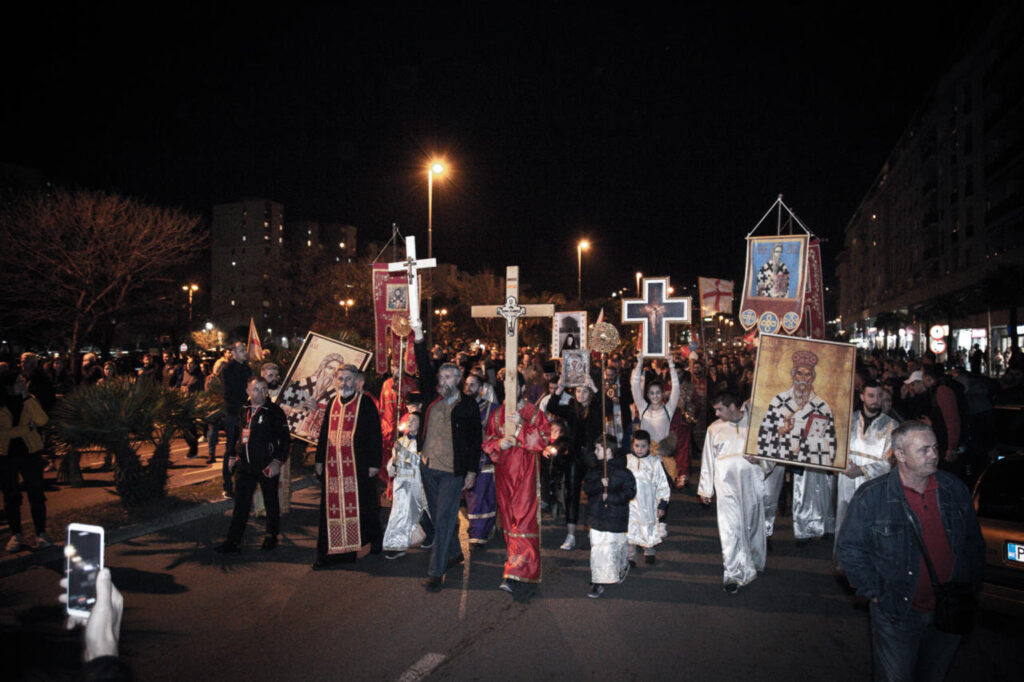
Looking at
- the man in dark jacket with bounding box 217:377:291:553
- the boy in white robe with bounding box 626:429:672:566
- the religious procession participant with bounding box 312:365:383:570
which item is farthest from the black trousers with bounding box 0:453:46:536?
the boy in white robe with bounding box 626:429:672:566

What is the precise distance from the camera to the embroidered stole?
21.9 ft

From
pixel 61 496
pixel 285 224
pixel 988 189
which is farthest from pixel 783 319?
pixel 285 224

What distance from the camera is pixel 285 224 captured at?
110 meters

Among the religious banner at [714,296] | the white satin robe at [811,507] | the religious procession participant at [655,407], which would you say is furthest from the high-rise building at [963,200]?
the religious procession participant at [655,407]

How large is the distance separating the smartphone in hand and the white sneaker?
5.74 meters

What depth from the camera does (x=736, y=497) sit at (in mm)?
6016

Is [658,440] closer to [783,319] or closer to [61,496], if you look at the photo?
[783,319]

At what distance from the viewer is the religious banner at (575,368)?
27.5 ft

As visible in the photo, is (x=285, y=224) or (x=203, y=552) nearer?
(x=203, y=552)

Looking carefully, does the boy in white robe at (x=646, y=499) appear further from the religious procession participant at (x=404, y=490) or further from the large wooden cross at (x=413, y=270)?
the large wooden cross at (x=413, y=270)

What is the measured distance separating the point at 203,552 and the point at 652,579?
4589 millimetres

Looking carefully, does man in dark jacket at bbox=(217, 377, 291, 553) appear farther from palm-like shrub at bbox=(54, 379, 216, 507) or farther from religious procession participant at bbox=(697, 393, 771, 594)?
religious procession participant at bbox=(697, 393, 771, 594)

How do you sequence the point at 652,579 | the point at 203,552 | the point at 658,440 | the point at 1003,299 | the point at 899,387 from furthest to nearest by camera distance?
the point at 1003,299 < the point at 899,387 < the point at 658,440 < the point at 203,552 < the point at 652,579

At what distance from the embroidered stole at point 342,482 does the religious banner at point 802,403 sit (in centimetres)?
391
